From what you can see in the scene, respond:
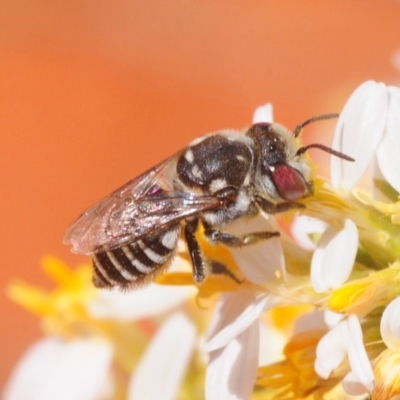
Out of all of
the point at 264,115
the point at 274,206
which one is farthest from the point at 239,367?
the point at 264,115

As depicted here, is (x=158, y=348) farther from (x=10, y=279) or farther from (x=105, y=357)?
(x=10, y=279)

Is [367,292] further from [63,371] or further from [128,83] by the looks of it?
[128,83]

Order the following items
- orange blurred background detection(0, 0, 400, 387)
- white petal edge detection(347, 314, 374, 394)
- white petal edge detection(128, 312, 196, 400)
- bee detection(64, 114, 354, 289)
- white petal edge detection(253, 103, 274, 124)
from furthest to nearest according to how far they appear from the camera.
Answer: orange blurred background detection(0, 0, 400, 387), white petal edge detection(128, 312, 196, 400), white petal edge detection(253, 103, 274, 124), bee detection(64, 114, 354, 289), white petal edge detection(347, 314, 374, 394)

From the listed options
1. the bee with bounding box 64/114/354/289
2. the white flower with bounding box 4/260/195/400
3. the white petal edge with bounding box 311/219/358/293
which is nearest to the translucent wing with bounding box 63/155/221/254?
the bee with bounding box 64/114/354/289

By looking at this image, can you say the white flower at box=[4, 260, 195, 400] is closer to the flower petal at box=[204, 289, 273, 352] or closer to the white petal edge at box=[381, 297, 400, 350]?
the flower petal at box=[204, 289, 273, 352]

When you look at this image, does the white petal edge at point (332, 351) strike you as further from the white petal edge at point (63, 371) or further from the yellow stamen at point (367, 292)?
the white petal edge at point (63, 371)

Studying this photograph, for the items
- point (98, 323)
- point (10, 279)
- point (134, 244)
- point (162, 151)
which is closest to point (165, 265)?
point (134, 244)
